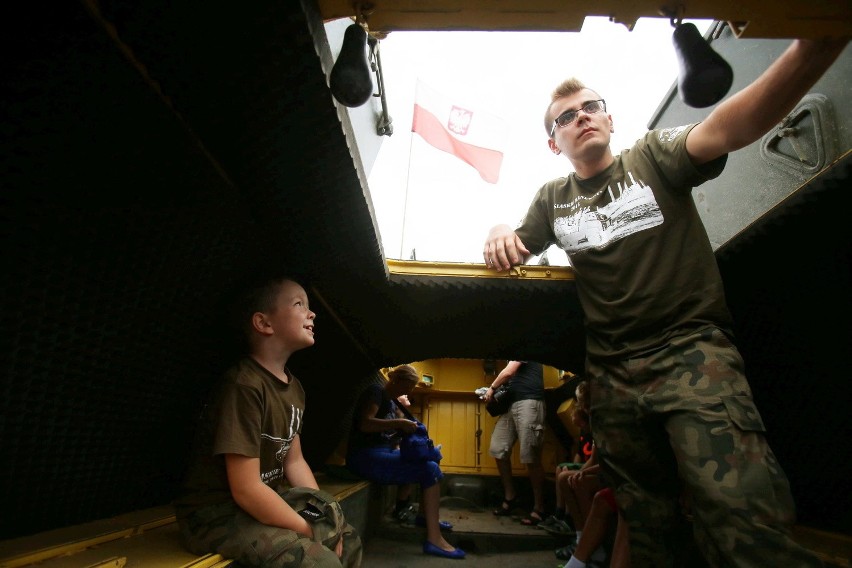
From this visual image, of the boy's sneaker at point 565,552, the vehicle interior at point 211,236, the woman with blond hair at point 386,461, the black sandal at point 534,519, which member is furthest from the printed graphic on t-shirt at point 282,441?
the black sandal at point 534,519

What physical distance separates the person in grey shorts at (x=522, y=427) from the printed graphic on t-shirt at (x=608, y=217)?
2.95 m

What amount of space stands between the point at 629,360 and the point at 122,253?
49.8 inches

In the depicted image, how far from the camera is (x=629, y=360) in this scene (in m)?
1.14

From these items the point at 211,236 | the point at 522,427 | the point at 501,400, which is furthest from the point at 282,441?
the point at 501,400

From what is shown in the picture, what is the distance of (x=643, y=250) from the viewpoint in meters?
1.19

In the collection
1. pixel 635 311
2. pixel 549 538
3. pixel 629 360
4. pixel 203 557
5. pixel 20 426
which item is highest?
pixel 635 311

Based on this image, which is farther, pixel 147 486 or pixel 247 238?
pixel 147 486

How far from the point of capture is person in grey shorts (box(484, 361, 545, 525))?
13.2 ft

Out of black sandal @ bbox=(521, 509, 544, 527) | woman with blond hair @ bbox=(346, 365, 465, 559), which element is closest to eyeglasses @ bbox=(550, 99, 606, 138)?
woman with blond hair @ bbox=(346, 365, 465, 559)

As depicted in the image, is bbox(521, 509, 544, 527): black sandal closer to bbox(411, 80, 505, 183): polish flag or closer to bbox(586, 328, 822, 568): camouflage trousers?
bbox(586, 328, 822, 568): camouflage trousers

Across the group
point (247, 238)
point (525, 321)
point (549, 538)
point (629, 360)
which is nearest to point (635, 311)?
point (629, 360)

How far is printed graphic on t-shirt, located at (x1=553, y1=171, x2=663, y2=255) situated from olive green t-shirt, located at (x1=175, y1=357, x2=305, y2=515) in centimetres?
105

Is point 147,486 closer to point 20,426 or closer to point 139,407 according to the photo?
point 139,407

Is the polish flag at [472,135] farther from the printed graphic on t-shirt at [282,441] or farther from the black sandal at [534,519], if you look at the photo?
the printed graphic on t-shirt at [282,441]
